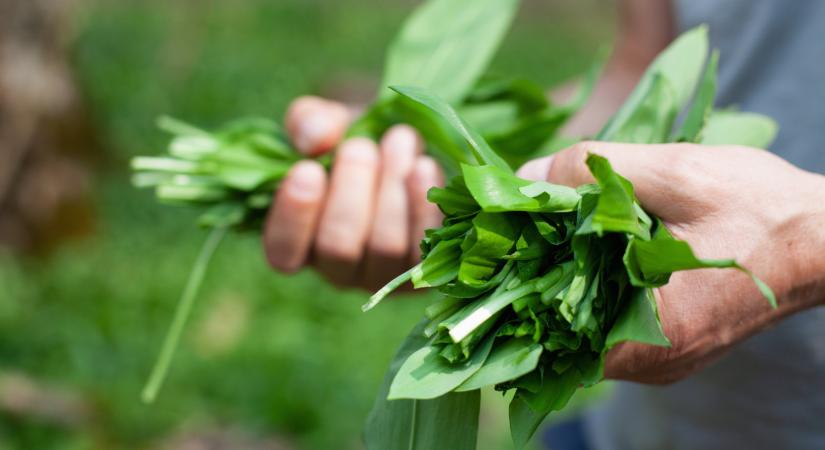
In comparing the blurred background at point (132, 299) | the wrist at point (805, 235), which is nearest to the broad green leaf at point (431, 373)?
the wrist at point (805, 235)

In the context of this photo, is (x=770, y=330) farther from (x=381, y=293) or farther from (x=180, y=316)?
(x=180, y=316)

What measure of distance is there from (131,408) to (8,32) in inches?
44.1

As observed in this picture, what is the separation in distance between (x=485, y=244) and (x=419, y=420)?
5.7 inches

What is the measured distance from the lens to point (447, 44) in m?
1.00

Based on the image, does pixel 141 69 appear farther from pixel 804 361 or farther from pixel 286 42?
pixel 804 361

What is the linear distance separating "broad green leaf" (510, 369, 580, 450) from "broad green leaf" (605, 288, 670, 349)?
4cm

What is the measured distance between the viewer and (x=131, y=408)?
175 centimetres

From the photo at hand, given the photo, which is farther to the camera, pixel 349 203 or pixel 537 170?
pixel 349 203

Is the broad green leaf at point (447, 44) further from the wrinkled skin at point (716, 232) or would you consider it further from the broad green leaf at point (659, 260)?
the broad green leaf at point (659, 260)

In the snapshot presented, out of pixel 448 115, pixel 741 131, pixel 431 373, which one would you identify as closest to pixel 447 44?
pixel 741 131

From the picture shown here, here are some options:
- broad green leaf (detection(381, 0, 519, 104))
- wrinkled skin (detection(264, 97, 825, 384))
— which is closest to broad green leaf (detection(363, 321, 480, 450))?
wrinkled skin (detection(264, 97, 825, 384))

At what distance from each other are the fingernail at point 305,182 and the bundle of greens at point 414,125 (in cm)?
5

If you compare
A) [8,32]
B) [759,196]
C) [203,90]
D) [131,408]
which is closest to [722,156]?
[759,196]

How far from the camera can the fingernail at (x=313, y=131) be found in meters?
1.01
